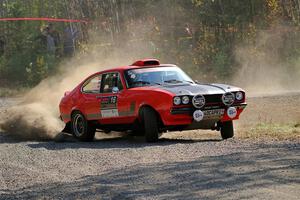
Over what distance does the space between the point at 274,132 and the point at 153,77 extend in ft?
8.79

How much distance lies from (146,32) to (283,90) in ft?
36.1

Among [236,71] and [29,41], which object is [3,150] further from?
[29,41]

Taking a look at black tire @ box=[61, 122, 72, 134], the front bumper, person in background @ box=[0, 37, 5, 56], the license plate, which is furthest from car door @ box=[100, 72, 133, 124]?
person in background @ box=[0, 37, 5, 56]

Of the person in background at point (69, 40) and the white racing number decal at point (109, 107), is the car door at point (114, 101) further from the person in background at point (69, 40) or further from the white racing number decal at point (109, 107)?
the person in background at point (69, 40)

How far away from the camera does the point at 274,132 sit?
13.7m

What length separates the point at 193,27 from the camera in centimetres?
3334

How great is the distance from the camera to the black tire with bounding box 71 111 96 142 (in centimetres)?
1454

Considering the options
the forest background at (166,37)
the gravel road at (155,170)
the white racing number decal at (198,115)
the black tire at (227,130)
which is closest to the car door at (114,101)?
the gravel road at (155,170)

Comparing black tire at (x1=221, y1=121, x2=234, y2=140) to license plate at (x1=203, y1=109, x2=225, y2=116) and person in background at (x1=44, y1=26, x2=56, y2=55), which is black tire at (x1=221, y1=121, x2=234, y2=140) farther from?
person in background at (x1=44, y1=26, x2=56, y2=55)

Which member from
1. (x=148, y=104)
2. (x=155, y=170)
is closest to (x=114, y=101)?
(x=148, y=104)

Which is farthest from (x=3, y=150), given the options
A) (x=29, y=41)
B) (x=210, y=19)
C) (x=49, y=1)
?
(x=49, y=1)

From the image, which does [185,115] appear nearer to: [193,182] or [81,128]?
[81,128]

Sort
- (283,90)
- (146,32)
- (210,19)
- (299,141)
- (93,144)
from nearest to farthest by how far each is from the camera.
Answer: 1. (299,141)
2. (93,144)
3. (283,90)
4. (210,19)
5. (146,32)

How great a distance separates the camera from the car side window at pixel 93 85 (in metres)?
14.7
